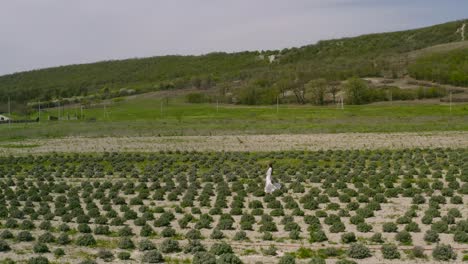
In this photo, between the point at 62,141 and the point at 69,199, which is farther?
the point at 62,141

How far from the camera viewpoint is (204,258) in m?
16.5

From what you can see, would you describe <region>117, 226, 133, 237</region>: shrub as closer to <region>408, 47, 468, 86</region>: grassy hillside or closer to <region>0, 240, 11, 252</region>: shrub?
<region>0, 240, 11, 252</region>: shrub

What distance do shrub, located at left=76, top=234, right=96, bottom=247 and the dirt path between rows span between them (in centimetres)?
3299

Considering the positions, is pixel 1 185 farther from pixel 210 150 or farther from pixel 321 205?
pixel 210 150

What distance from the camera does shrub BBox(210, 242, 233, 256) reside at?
1767 centimetres

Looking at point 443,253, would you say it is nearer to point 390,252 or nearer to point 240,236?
point 390,252

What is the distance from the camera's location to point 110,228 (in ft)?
72.7

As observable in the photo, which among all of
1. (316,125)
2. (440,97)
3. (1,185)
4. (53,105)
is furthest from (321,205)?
(53,105)

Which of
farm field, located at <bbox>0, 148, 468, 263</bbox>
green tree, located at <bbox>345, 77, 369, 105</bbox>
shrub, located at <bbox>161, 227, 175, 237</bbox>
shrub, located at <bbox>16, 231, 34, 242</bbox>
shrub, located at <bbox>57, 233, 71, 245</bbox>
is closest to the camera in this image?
farm field, located at <bbox>0, 148, 468, 263</bbox>

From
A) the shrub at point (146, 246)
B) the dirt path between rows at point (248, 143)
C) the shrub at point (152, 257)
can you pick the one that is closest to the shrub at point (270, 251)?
the shrub at point (152, 257)

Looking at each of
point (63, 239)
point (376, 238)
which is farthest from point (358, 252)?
point (63, 239)

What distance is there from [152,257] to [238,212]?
288 inches

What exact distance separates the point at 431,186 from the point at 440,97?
95940 millimetres

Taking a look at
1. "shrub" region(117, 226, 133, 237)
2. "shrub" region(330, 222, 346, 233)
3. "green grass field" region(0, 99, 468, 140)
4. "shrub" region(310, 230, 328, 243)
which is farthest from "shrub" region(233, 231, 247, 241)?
"green grass field" region(0, 99, 468, 140)
